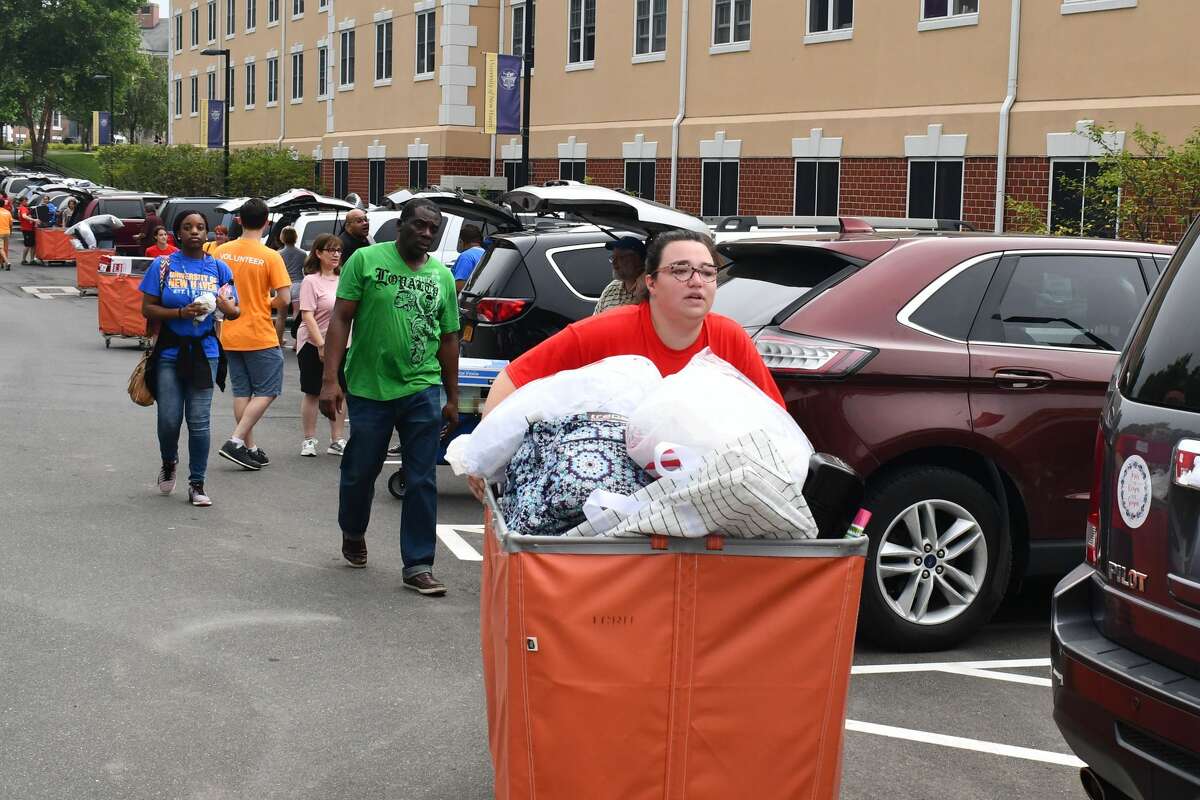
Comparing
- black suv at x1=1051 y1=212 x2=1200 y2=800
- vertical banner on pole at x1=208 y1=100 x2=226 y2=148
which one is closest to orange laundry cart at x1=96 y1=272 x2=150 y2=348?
black suv at x1=1051 y1=212 x2=1200 y2=800

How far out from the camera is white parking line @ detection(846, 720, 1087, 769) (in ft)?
18.4

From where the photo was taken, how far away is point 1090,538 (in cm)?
438

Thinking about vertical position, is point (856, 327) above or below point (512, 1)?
below

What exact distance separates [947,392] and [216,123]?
150ft

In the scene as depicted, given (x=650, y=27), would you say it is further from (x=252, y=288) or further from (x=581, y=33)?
(x=252, y=288)

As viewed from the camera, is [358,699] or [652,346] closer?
[652,346]

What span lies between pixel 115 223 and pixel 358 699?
34.5 meters

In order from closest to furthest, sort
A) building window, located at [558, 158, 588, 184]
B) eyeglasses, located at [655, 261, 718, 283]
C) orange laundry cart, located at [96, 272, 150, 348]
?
eyeglasses, located at [655, 261, 718, 283] < orange laundry cart, located at [96, 272, 150, 348] < building window, located at [558, 158, 588, 184]

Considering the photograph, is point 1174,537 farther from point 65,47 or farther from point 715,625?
point 65,47

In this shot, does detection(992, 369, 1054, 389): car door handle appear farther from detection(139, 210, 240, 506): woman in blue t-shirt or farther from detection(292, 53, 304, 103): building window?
detection(292, 53, 304, 103): building window

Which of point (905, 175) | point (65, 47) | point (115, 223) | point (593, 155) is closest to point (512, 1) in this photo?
point (593, 155)

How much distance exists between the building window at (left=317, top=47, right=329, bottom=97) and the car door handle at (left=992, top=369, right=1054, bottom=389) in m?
42.5

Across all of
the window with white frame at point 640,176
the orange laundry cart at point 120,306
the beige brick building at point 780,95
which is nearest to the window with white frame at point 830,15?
the beige brick building at point 780,95

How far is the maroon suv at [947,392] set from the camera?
6707 mm
